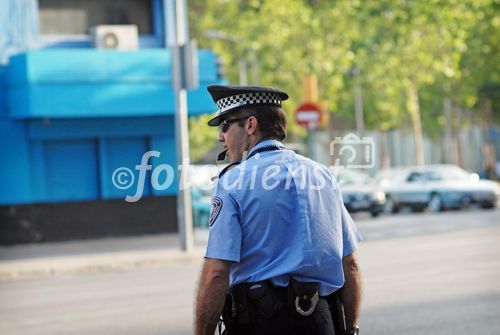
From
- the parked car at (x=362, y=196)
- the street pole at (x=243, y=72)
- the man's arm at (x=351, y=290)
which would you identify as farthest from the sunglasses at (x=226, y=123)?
the street pole at (x=243, y=72)

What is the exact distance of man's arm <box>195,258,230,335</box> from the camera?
4094 mm

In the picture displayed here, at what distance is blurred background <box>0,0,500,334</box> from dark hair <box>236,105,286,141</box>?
1.66 meters

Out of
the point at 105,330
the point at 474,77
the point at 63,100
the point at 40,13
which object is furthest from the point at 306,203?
the point at 474,77

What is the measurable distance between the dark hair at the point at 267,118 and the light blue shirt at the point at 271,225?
106mm

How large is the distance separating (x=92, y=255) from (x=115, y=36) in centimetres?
555

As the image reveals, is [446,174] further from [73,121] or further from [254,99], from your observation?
[254,99]

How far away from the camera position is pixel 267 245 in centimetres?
415

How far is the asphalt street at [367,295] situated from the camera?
1001cm

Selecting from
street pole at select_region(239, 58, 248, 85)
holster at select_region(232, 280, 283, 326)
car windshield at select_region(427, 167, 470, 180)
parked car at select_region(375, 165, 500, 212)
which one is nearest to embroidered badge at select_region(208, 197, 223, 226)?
holster at select_region(232, 280, 283, 326)

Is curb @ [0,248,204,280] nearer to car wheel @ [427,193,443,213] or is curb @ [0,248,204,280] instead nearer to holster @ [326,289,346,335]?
holster @ [326,289,346,335]

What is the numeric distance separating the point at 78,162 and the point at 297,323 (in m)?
20.2

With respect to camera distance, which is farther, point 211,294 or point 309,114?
point 309,114

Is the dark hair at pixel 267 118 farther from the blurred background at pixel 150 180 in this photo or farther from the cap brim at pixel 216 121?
the blurred background at pixel 150 180

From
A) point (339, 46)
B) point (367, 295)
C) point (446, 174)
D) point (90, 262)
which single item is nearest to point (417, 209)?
point (446, 174)
